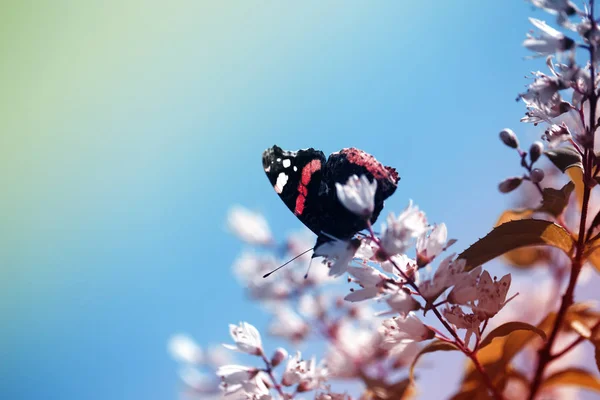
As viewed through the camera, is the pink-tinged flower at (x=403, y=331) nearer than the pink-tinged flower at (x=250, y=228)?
Yes

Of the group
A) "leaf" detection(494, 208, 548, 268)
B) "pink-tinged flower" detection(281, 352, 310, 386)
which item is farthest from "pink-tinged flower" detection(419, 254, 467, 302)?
"leaf" detection(494, 208, 548, 268)

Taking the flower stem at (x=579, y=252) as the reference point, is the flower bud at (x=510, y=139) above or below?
above

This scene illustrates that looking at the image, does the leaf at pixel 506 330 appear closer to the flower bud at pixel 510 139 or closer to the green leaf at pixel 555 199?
the green leaf at pixel 555 199

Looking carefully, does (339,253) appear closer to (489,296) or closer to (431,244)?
(431,244)

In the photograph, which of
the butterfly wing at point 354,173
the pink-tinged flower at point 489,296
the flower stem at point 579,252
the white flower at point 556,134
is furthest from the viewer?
the butterfly wing at point 354,173

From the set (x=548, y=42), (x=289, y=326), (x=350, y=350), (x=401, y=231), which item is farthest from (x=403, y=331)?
(x=289, y=326)

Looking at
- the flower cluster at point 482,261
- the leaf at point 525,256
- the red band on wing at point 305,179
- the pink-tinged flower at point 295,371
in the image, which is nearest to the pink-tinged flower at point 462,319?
the flower cluster at point 482,261

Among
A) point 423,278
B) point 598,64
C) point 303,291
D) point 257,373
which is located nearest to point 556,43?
point 598,64

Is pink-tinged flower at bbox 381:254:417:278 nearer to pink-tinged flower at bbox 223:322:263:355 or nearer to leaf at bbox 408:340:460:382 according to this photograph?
leaf at bbox 408:340:460:382

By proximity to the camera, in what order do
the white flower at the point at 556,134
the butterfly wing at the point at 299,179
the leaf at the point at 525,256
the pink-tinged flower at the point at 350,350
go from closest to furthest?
the white flower at the point at 556,134 → the butterfly wing at the point at 299,179 → the pink-tinged flower at the point at 350,350 → the leaf at the point at 525,256
